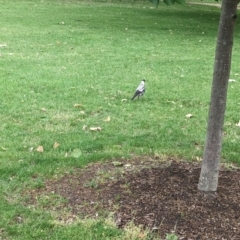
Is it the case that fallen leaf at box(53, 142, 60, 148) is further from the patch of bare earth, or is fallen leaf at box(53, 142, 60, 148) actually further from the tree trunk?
the tree trunk

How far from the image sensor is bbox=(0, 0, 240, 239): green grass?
4.33 metres

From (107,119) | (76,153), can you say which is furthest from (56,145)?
(107,119)

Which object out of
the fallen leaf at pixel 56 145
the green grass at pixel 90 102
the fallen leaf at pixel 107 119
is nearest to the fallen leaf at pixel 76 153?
the green grass at pixel 90 102

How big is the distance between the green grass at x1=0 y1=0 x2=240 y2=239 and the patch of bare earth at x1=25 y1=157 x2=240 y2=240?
23cm

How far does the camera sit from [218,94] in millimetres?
3590

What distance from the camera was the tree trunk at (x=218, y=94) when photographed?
3480 millimetres

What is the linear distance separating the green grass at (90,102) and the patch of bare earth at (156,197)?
0.23m

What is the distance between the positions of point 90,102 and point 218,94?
124 inches

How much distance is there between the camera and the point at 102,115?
6.03 m

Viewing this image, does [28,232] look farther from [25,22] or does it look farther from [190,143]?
[25,22]

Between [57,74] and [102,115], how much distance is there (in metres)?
2.26

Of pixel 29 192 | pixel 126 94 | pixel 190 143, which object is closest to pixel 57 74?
pixel 126 94

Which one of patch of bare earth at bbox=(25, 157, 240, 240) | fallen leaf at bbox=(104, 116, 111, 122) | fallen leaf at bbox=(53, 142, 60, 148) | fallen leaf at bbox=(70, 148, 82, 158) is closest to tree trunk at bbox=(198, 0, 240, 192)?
patch of bare earth at bbox=(25, 157, 240, 240)

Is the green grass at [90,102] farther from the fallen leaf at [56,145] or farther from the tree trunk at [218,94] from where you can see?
the tree trunk at [218,94]
